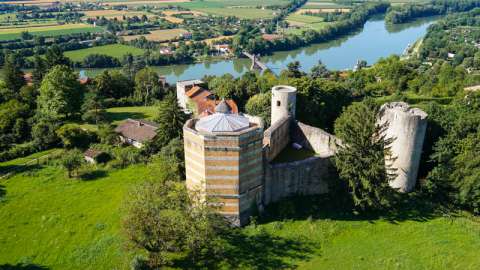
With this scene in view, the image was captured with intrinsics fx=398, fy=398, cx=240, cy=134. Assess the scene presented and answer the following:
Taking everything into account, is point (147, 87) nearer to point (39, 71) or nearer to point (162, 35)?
point (39, 71)

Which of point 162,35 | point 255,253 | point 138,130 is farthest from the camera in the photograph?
point 162,35

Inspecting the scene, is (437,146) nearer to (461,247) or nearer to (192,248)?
(461,247)

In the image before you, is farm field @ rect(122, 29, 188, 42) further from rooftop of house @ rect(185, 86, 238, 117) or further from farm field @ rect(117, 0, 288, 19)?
rooftop of house @ rect(185, 86, 238, 117)

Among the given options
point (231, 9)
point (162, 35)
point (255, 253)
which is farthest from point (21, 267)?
point (231, 9)

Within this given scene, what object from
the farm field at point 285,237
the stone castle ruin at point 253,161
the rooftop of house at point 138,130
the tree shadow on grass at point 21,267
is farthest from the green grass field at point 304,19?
the tree shadow on grass at point 21,267

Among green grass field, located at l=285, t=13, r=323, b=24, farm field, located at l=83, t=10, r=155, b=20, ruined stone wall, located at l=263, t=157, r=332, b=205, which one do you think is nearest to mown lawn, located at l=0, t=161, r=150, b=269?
ruined stone wall, located at l=263, t=157, r=332, b=205

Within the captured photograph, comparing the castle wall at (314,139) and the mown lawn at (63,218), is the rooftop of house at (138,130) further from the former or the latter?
the castle wall at (314,139)

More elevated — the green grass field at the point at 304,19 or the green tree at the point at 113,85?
the green grass field at the point at 304,19
